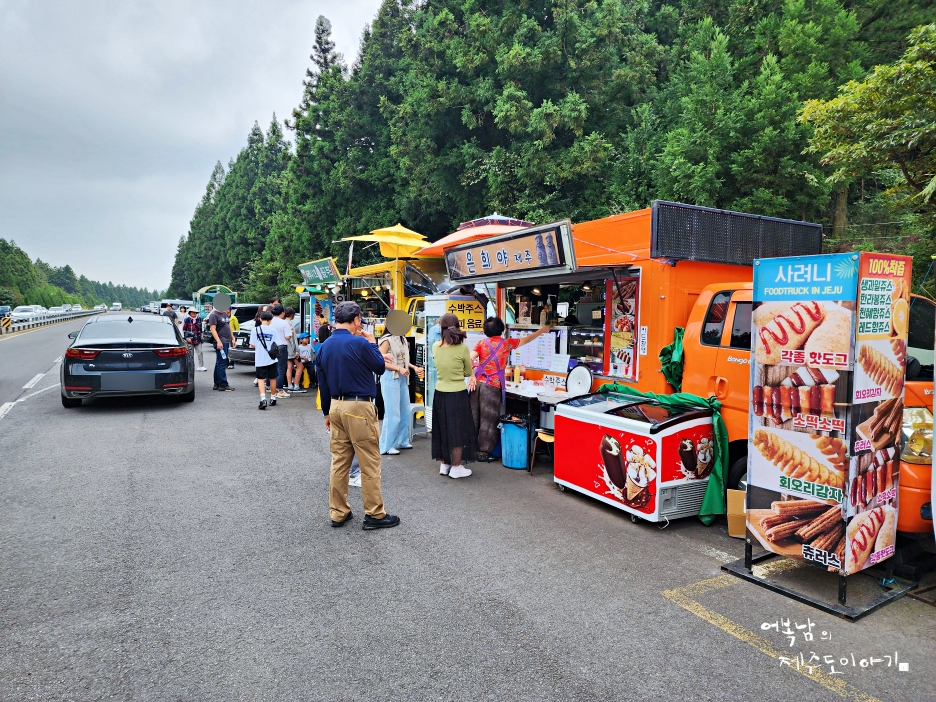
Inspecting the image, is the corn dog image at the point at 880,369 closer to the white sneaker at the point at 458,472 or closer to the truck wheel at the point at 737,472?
the truck wheel at the point at 737,472

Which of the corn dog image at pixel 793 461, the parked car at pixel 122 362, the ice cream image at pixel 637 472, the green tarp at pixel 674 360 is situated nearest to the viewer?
the corn dog image at pixel 793 461

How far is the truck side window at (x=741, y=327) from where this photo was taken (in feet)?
17.7

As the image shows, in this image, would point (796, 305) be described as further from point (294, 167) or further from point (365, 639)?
point (294, 167)

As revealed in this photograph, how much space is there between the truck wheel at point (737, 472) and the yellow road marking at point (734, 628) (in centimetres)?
131

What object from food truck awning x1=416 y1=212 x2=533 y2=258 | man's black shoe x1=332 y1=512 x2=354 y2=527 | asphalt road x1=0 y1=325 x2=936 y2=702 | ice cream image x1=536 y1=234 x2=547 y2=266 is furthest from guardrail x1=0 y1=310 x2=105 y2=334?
ice cream image x1=536 y1=234 x2=547 y2=266

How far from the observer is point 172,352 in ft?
32.7

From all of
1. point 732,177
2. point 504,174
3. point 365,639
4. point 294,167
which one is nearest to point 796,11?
point 732,177

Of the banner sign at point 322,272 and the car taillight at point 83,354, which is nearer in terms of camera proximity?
the car taillight at point 83,354

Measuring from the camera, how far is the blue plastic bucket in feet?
23.2

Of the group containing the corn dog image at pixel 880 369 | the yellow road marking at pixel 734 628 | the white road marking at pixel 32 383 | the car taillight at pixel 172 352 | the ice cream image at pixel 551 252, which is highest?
the ice cream image at pixel 551 252

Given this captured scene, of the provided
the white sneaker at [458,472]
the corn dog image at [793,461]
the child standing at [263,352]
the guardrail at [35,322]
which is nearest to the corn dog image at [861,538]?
the corn dog image at [793,461]

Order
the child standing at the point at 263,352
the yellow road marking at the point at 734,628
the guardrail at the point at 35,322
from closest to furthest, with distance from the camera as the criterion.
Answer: the yellow road marking at the point at 734,628 < the child standing at the point at 263,352 < the guardrail at the point at 35,322

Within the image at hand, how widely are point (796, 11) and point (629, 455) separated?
12.5m

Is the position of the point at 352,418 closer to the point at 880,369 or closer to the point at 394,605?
the point at 394,605
